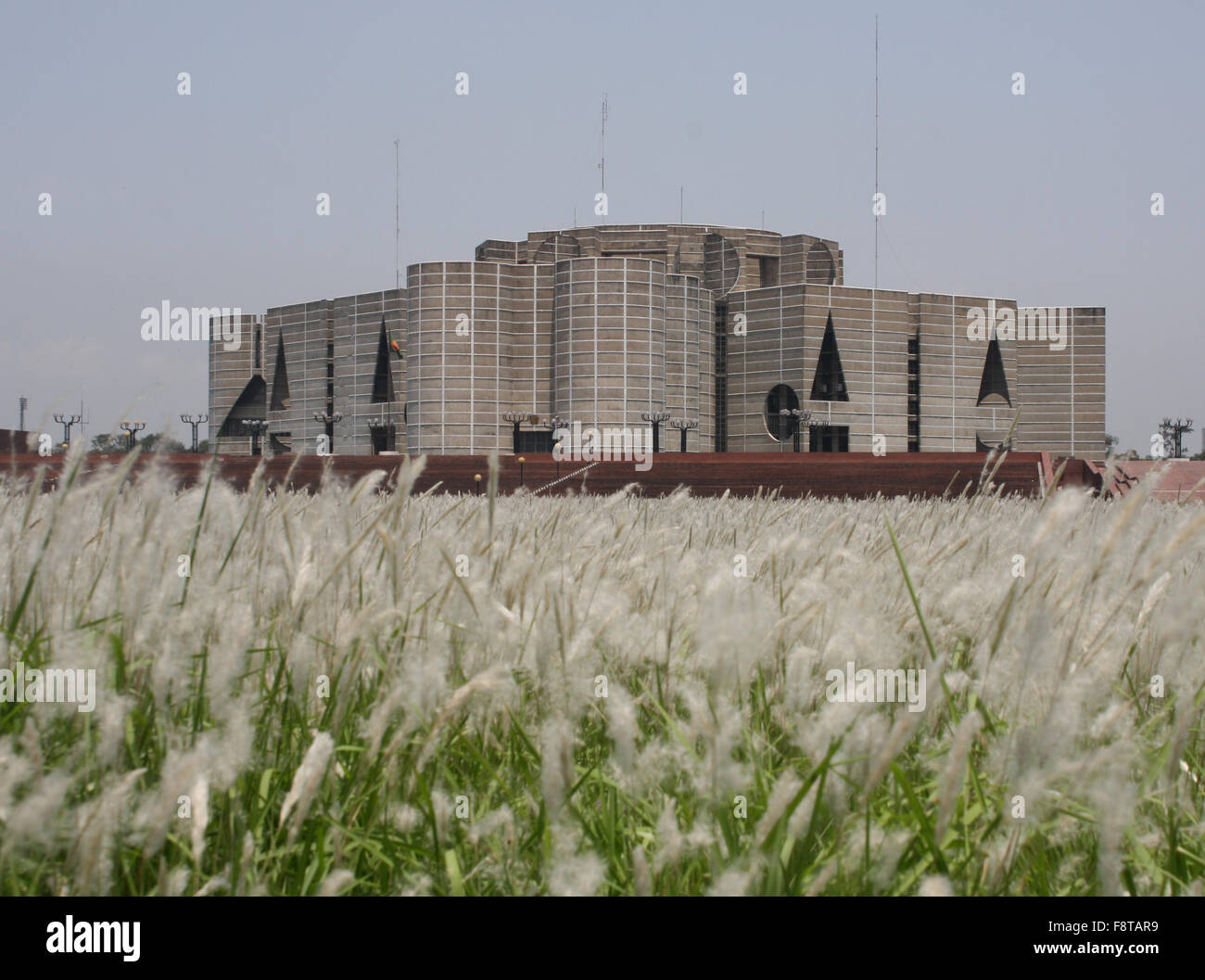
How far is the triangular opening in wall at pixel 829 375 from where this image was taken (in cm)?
6725

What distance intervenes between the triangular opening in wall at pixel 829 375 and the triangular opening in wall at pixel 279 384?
44.6m

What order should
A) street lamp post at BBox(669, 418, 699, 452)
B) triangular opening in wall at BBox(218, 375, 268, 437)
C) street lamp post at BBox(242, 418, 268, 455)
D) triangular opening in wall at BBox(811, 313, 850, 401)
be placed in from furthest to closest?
triangular opening in wall at BBox(218, 375, 268, 437) < street lamp post at BBox(242, 418, 268, 455) < triangular opening in wall at BBox(811, 313, 850, 401) < street lamp post at BBox(669, 418, 699, 452)

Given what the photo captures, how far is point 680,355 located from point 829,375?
A: 10.8 meters

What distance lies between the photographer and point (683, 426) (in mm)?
66875

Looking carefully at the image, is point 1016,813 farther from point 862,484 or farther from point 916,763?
point 862,484

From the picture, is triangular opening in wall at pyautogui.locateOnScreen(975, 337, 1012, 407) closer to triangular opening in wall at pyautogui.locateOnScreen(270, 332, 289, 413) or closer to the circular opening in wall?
the circular opening in wall

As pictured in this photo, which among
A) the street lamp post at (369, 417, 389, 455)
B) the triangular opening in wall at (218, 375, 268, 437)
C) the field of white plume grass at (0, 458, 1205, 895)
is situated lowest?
the field of white plume grass at (0, 458, 1205, 895)

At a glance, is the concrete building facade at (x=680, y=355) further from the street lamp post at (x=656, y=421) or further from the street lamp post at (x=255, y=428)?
the street lamp post at (x=255, y=428)

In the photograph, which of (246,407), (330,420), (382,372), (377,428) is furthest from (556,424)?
(246,407)

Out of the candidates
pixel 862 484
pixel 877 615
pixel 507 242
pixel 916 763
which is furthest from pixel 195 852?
pixel 507 242

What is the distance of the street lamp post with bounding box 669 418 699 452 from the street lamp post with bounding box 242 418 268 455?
3531 cm

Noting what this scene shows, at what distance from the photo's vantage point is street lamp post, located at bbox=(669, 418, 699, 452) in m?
66.4

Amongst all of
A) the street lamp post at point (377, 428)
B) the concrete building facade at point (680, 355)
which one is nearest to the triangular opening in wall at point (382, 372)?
the concrete building facade at point (680, 355)

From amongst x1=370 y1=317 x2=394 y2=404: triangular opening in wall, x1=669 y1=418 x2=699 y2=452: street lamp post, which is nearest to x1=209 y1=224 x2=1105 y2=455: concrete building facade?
x1=370 y1=317 x2=394 y2=404: triangular opening in wall
